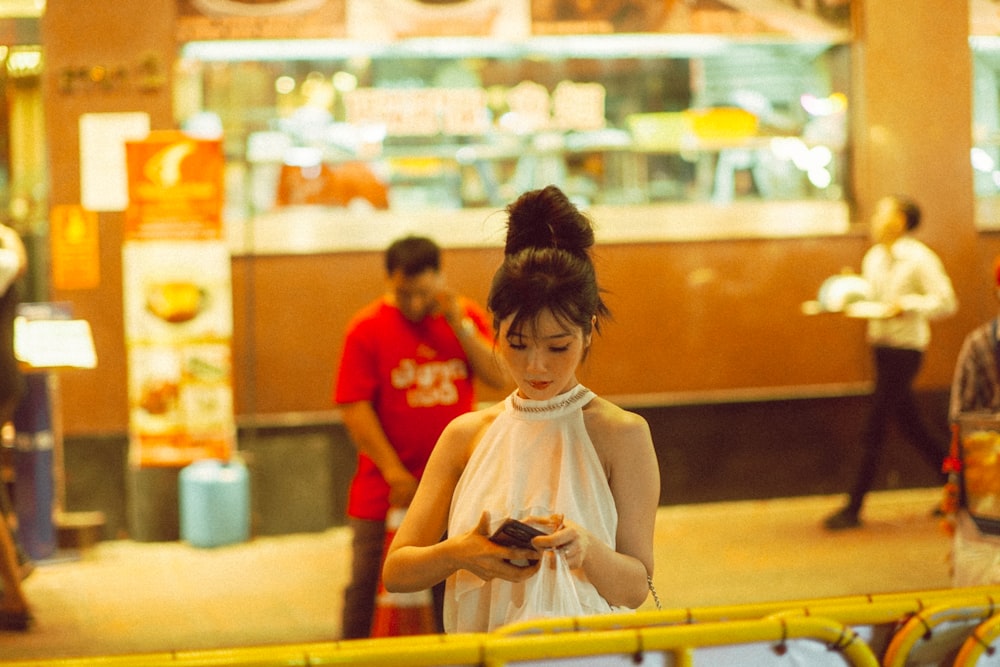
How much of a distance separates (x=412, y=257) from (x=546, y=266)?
1971 millimetres

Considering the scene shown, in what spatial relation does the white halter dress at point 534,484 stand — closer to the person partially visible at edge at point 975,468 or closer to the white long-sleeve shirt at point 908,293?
the person partially visible at edge at point 975,468

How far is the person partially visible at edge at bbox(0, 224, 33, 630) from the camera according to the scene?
5.61 m

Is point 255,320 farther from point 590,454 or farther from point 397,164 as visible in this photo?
point 590,454

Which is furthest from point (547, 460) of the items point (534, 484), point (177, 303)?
point (177, 303)

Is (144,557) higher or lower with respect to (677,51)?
lower

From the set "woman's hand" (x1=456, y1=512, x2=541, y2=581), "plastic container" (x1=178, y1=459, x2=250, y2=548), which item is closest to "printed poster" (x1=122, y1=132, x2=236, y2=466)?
"plastic container" (x1=178, y1=459, x2=250, y2=548)

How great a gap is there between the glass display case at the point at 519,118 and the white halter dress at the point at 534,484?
18.2 feet

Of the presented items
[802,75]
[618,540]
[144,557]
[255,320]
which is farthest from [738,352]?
[618,540]

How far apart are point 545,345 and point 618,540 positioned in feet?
1.38

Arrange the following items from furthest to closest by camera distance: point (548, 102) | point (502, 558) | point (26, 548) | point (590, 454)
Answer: point (548, 102), point (26, 548), point (590, 454), point (502, 558)

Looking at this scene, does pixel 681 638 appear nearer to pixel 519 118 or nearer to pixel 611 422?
pixel 611 422

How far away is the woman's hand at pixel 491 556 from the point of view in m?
2.16

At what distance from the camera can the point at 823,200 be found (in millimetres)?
8367

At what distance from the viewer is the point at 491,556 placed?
218 centimetres
